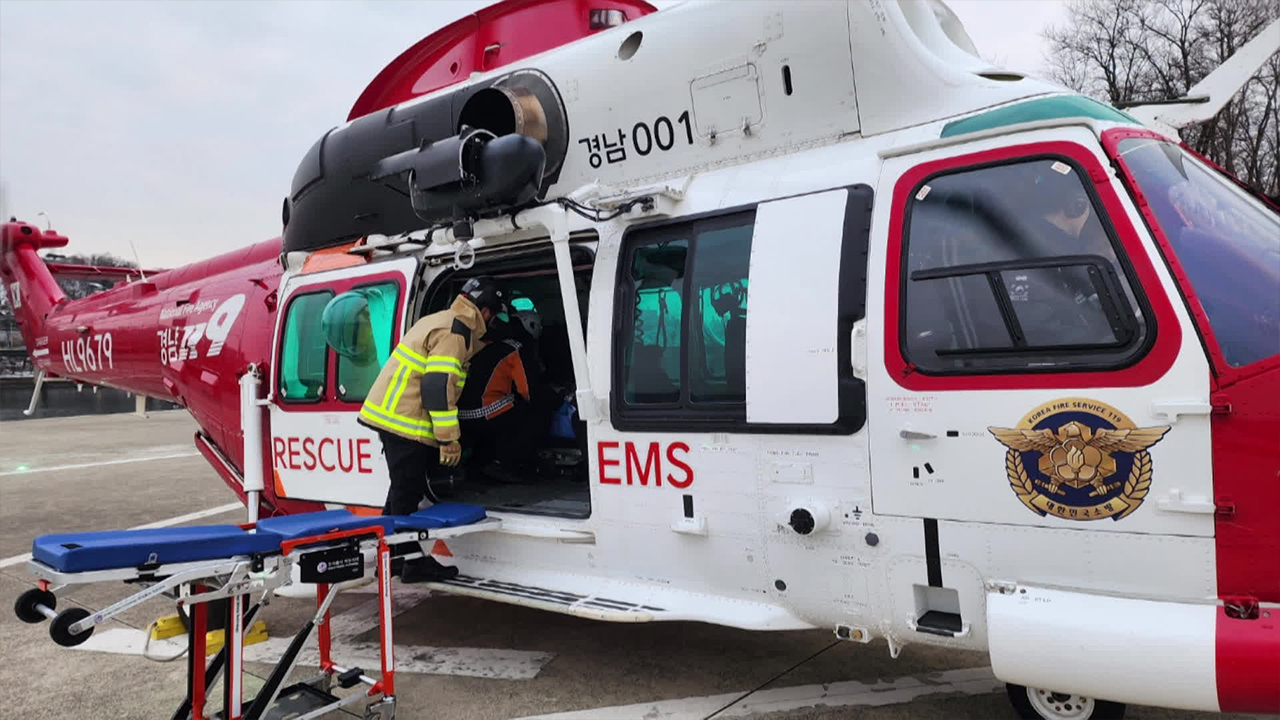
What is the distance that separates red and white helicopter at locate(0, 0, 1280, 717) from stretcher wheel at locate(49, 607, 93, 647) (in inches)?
71.2

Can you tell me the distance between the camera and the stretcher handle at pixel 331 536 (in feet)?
11.2

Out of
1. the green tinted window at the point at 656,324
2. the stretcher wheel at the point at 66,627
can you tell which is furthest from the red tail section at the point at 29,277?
the green tinted window at the point at 656,324

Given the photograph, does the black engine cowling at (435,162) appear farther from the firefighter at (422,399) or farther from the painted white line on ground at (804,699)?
the painted white line on ground at (804,699)

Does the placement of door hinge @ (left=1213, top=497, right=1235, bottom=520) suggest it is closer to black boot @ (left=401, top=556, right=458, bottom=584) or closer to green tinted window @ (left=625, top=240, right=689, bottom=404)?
green tinted window @ (left=625, top=240, right=689, bottom=404)

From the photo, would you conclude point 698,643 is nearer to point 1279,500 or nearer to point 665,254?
point 665,254

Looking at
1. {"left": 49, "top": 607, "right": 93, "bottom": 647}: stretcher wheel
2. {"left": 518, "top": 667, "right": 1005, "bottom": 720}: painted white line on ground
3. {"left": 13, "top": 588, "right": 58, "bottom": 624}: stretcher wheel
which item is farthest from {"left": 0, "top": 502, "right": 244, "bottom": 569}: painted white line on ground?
{"left": 518, "top": 667, "right": 1005, "bottom": 720}: painted white line on ground

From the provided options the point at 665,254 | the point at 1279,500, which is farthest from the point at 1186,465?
the point at 665,254

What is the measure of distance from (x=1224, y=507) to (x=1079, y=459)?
0.42 m

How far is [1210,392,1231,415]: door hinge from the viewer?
2.67 meters

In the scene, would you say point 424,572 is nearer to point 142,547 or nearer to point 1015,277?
point 142,547

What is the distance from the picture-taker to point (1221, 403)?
2.68 metres

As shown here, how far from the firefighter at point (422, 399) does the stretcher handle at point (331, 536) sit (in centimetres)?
81

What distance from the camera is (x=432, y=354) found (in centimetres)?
458

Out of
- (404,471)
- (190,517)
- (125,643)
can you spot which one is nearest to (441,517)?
(404,471)
